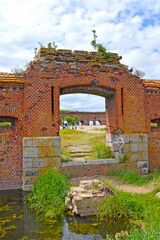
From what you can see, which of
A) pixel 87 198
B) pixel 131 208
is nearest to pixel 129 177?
pixel 131 208

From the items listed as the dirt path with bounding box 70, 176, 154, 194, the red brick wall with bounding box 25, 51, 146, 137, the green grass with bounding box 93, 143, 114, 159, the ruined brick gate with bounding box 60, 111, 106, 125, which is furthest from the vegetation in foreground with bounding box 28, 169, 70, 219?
the ruined brick gate with bounding box 60, 111, 106, 125

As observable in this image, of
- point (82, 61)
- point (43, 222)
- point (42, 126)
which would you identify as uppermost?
point (82, 61)

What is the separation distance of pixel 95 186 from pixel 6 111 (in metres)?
4.19

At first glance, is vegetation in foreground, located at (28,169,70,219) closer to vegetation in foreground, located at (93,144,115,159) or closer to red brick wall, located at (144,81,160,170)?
vegetation in foreground, located at (93,144,115,159)

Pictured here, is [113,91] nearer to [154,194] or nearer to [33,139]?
[33,139]

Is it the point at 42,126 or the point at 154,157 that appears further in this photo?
the point at 154,157

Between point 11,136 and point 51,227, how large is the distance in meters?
4.01

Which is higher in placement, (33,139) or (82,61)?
(82,61)

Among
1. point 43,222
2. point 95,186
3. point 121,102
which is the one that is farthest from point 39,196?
point 121,102

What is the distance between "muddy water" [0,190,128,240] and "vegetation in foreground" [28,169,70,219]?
0.25 metres

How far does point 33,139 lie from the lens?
7.59 m

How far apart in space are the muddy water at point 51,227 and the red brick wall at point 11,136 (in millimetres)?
2118

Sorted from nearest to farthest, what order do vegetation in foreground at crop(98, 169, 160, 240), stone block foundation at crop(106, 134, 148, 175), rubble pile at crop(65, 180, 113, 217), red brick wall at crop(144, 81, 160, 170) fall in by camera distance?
vegetation in foreground at crop(98, 169, 160, 240), rubble pile at crop(65, 180, 113, 217), stone block foundation at crop(106, 134, 148, 175), red brick wall at crop(144, 81, 160, 170)

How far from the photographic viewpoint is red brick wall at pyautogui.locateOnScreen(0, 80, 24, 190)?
24.9 ft
